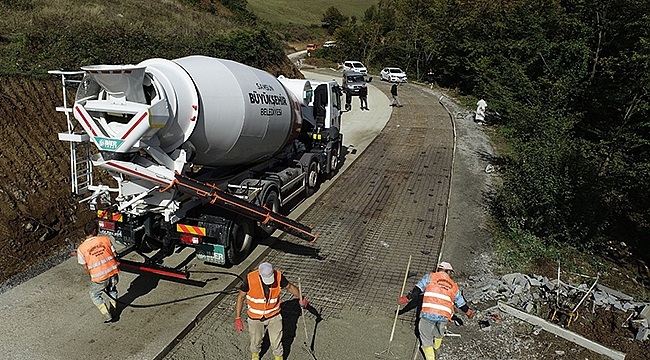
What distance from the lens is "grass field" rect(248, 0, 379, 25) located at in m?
71.6

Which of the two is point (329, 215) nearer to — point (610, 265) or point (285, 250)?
point (285, 250)

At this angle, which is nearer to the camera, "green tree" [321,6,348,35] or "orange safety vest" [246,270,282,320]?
"orange safety vest" [246,270,282,320]

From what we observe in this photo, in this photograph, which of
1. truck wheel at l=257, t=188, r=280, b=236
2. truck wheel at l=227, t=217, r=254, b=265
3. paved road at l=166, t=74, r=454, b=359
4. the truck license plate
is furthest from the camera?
truck wheel at l=257, t=188, r=280, b=236

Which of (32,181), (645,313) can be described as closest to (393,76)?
(32,181)

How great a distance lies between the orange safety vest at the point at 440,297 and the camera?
5.94 m

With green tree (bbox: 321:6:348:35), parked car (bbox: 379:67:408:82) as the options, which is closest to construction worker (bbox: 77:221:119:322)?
parked car (bbox: 379:67:408:82)

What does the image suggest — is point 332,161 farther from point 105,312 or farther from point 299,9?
point 299,9

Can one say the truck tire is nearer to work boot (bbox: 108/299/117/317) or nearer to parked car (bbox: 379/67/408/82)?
work boot (bbox: 108/299/117/317)

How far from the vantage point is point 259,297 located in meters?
5.57

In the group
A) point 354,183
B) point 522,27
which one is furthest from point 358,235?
point 522,27

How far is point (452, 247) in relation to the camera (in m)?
9.83

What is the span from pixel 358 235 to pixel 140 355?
5187 mm

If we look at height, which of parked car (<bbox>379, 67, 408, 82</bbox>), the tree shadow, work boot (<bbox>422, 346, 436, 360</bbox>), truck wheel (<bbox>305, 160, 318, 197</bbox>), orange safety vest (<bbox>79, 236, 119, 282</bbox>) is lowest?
parked car (<bbox>379, 67, 408, 82</bbox>)

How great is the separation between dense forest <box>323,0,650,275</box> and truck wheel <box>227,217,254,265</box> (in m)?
5.62
